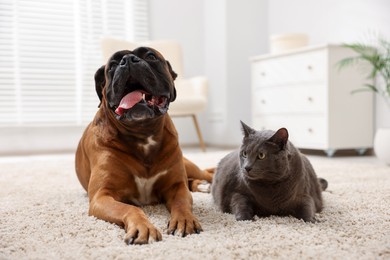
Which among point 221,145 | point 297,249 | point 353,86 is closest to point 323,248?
point 297,249

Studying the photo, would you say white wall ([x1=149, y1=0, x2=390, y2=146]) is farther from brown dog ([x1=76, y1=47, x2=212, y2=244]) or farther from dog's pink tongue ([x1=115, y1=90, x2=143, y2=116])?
dog's pink tongue ([x1=115, y1=90, x2=143, y2=116])

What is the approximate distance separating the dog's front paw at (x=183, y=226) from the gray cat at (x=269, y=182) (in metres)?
0.19

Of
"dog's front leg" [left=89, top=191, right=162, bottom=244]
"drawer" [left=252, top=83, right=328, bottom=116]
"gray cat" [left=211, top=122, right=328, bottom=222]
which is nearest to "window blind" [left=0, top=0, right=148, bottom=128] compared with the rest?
"drawer" [left=252, top=83, right=328, bottom=116]

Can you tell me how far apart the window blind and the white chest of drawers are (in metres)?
2.41

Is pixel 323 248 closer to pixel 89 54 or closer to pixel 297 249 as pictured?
pixel 297 249

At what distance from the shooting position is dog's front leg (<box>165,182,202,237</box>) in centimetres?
135

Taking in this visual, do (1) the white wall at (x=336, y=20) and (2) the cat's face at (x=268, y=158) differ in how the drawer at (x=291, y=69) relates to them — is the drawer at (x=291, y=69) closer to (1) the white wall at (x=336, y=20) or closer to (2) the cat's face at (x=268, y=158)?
(1) the white wall at (x=336, y=20)

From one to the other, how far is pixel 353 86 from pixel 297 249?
3329mm

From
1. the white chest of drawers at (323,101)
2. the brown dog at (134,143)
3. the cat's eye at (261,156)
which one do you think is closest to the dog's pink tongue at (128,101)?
the brown dog at (134,143)

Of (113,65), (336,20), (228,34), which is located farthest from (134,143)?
(228,34)

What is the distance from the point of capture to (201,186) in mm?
2178

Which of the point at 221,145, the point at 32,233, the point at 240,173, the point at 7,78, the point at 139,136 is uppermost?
the point at 7,78

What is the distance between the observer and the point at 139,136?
1.71m

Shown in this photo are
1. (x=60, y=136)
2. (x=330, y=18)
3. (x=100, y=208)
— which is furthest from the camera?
(x=60, y=136)
